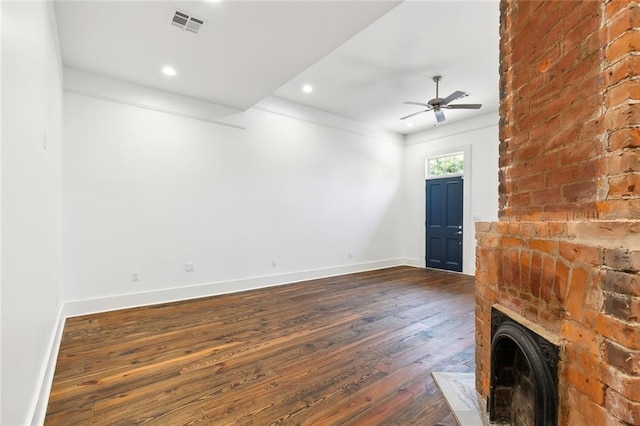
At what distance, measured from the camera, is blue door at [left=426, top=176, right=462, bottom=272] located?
6199 millimetres

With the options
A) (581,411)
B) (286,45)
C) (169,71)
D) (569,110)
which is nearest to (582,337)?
(581,411)

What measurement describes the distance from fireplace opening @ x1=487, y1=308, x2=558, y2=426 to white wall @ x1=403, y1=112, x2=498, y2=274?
456cm

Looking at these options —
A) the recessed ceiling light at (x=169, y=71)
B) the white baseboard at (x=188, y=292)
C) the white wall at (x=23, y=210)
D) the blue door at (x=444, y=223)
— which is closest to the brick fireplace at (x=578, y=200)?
the white wall at (x=23, y=210)

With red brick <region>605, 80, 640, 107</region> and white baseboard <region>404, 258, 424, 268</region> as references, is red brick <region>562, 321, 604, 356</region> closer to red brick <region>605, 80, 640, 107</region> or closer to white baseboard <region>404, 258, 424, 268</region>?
red brick <region>605, 80, 640, 107</region>

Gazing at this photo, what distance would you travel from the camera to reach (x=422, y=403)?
186cm

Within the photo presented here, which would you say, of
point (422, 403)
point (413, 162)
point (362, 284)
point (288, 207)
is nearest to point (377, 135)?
point (413, 162)

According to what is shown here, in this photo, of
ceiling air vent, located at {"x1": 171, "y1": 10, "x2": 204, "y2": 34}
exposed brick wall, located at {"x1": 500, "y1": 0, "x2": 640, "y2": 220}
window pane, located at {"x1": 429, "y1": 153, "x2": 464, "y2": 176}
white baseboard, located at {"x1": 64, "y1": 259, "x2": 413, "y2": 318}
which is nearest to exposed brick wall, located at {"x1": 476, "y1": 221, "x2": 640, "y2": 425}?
exposed brick wall, located at {"x1": 500, "y1": 0, "x2": 640, "y2": 220}

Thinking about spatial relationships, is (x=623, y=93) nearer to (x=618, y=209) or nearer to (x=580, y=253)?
(x=618, y=209)

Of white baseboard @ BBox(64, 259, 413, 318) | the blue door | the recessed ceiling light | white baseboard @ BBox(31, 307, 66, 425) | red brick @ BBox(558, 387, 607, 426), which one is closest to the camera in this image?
red brick @ BBox(558, 387, 607, 426)

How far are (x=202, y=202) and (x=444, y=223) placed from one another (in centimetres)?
502

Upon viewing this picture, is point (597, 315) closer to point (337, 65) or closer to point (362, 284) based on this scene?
point (337, 65)

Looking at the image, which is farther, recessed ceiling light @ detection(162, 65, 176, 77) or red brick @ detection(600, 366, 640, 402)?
recessed ceiling light @ detection(162, 65, 176, 77)

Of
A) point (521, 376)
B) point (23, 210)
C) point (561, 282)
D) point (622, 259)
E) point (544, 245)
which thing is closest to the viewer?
point (622, 259)

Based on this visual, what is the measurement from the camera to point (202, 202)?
436 cm
